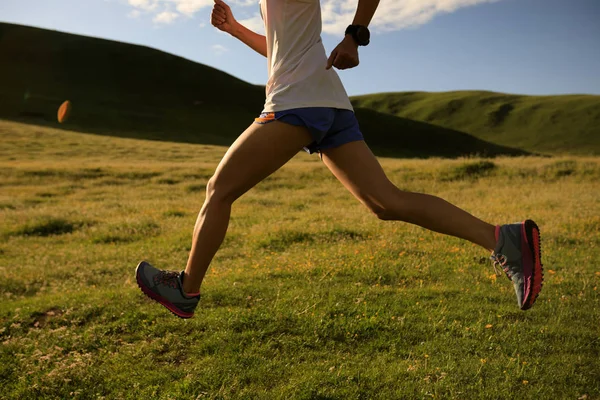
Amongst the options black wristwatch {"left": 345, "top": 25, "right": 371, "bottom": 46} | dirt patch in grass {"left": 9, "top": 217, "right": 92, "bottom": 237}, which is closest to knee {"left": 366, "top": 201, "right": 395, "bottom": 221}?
black wristwatch {"left": 345, "top": 25, "right": 371, "bottom": 46}

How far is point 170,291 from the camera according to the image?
152 inches

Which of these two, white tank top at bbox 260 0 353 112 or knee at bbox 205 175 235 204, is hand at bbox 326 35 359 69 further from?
knee at bbox 205 175 235 204

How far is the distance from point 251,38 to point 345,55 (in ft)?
4.91

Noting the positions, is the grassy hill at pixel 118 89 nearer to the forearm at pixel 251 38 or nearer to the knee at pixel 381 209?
the forearm at pixel 251 38

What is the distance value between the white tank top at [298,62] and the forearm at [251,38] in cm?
87

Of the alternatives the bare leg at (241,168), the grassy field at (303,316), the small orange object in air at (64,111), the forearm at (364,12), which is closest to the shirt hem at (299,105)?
the bare leg at (241,168)

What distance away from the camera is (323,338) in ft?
15.9

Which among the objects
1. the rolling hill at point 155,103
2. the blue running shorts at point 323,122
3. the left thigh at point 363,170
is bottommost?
the left thigh at point 363,170

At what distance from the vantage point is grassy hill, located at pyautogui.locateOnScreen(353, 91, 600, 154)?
9894cm

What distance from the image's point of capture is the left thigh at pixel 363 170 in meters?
3.88

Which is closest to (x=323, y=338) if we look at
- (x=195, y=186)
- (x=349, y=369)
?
(x=349, y=369)

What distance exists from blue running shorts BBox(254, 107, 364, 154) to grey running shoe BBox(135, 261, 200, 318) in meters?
1.33

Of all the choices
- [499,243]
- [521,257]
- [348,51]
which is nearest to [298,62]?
[348,51]

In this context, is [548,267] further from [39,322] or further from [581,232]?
[39,322]
